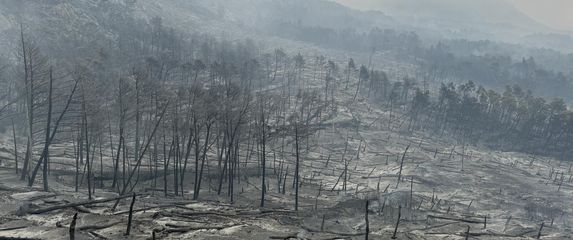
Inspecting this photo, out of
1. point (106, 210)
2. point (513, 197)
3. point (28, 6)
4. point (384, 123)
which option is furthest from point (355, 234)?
point (28, 6)

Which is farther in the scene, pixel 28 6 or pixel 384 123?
pixel 28 6

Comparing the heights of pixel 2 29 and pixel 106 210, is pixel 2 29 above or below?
above

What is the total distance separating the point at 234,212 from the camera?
37938 millimetres

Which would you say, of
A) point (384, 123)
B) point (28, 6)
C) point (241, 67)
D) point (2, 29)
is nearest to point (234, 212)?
point (384, 123)

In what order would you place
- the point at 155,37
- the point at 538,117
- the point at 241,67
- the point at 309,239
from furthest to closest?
the point at 155,37
the point at 241,67
the point at 538,117
the point at 309,239

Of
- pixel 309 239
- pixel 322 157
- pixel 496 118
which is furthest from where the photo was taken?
pixel 496 118

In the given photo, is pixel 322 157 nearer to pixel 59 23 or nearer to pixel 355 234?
pixel 355 234

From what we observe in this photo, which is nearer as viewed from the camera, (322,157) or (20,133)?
(20,133)

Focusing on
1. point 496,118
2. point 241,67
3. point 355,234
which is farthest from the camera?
point 241,67

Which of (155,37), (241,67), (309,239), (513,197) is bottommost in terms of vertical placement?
(513,197)

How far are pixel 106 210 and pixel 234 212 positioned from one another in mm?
10165

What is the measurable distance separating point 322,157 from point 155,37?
83.1m

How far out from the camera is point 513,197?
Answer: 226ft

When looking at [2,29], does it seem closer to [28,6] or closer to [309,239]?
[28,6]
